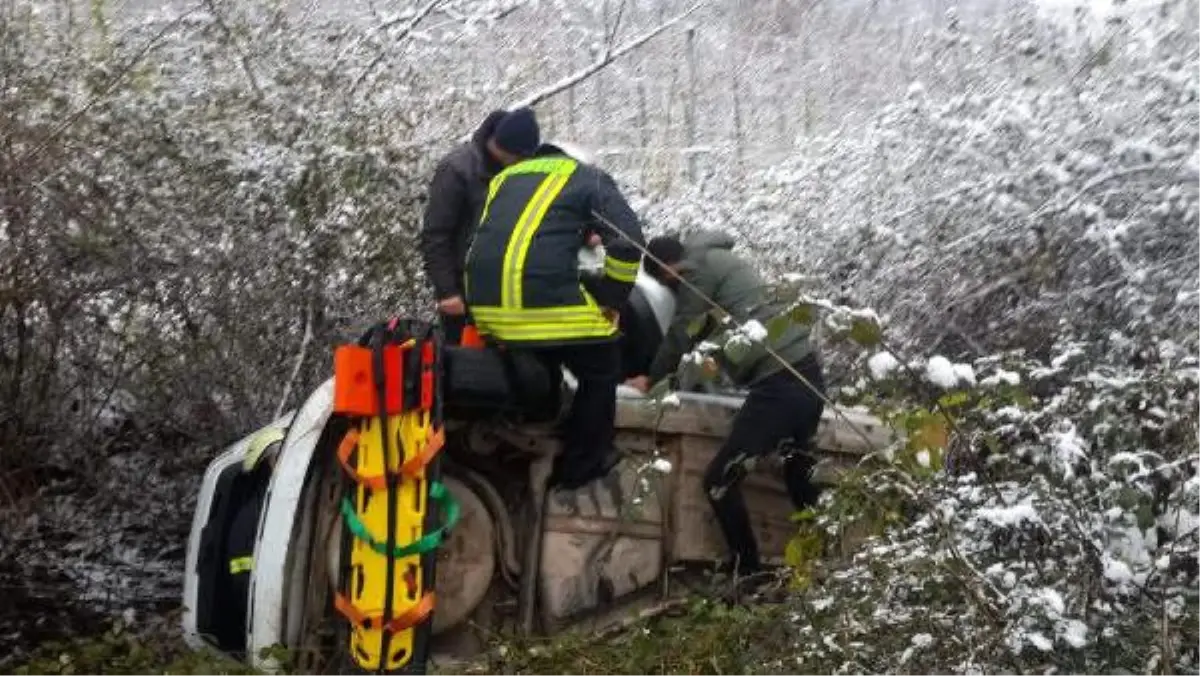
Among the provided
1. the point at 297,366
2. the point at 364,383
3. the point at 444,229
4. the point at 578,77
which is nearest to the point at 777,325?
the point at 364,383

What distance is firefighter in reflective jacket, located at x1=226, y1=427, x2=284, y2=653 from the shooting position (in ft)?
18.7

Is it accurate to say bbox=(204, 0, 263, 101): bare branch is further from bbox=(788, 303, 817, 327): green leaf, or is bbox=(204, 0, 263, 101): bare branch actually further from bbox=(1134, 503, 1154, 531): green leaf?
bbox=(1134, 503, 1154, 531): green leaf

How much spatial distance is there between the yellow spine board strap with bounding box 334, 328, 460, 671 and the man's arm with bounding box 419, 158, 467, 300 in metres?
0.96

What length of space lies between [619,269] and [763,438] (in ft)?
2.85

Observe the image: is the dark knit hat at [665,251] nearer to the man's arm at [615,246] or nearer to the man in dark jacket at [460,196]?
the man's arm at [615,246]

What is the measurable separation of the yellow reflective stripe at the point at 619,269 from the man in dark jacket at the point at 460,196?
75cm

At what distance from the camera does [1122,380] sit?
4215mm

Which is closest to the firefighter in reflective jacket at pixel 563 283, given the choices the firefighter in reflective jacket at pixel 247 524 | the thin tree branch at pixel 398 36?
the firefighter in reflective jacket at pixel 247 524

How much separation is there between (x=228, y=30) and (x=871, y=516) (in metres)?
4.70

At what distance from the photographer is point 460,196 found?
6.42 m

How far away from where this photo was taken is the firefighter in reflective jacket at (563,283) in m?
5.73

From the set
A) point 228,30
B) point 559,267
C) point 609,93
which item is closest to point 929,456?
point 559,267

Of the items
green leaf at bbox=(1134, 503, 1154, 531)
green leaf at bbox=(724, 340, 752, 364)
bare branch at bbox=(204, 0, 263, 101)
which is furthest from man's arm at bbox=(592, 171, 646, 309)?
bare branch at bbox=(204, 0, 263, 101)

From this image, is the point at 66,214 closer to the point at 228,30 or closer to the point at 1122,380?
the point at 228,30
